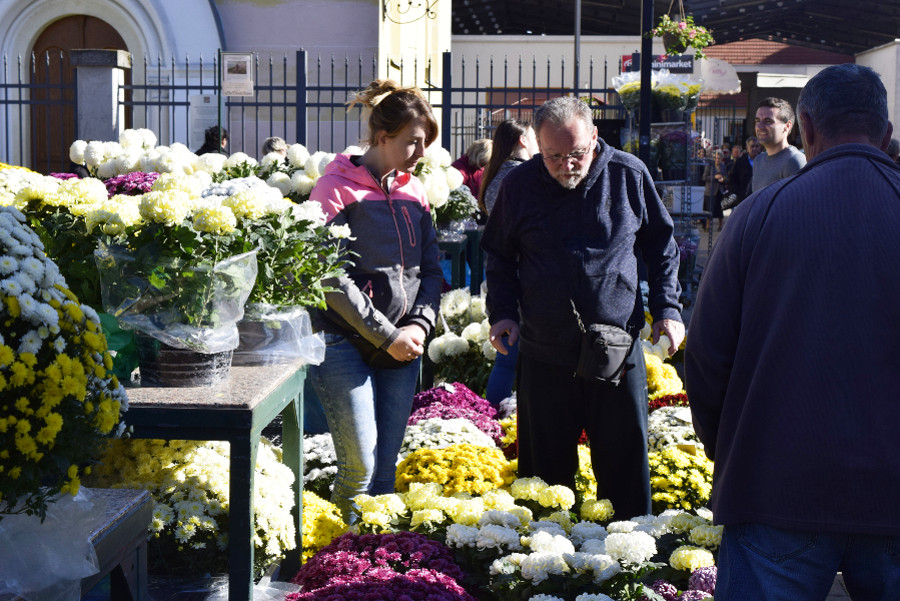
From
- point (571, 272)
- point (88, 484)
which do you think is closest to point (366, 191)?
point (571, 272)

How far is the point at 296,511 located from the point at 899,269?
219 centimetres

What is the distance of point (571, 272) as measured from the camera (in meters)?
3.58

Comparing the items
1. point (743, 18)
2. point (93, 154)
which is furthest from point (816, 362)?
point (743, 18)

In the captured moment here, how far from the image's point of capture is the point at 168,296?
113 inches

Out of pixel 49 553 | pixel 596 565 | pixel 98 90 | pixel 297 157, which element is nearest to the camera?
pixel 49 553

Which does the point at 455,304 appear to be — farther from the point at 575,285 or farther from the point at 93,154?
the point at 575,285

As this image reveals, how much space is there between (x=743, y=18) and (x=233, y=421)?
25.1m

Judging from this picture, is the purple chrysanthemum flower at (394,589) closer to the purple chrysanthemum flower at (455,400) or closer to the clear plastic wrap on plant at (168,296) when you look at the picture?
the clear plastic wrap on plant at (168,296)

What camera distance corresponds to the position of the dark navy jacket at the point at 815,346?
2.08 meters

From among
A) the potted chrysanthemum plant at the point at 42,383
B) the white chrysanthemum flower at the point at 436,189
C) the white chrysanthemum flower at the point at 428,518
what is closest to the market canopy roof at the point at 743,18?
the white chrysanthemum flower at the point at 436,189

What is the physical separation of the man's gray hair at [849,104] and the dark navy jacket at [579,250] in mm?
1348

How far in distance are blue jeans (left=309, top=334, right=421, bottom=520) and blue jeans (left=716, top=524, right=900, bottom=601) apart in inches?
66.2

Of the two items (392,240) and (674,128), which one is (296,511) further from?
(674,128)

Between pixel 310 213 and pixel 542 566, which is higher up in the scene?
pixel 310 213
